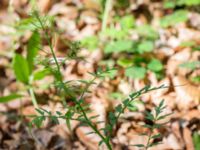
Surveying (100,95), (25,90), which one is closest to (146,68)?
(100,95)

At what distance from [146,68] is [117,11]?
791 millimetres

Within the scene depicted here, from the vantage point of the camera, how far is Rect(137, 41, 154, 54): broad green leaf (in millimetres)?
2496

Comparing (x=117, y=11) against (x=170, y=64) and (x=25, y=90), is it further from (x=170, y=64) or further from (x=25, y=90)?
(x=25, y=90)

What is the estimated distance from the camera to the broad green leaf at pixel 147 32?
2.67m

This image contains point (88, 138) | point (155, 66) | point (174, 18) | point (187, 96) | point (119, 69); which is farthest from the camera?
point (174, 18)

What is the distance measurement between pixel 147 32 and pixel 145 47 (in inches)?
9.7

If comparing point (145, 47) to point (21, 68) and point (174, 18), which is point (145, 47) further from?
point (21, 68)

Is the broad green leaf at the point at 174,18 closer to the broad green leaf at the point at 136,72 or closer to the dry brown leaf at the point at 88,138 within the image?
the broad green leaf at the point at 136,72

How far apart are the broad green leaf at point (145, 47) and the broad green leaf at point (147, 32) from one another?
0.11m

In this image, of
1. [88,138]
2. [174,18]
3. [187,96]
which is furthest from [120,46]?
[88,138]

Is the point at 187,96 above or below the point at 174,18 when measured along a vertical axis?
below

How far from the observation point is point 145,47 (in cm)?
251

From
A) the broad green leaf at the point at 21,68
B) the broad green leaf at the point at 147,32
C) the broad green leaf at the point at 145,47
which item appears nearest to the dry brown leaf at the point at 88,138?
the broad green leaf at the point at 21,68

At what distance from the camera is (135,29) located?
9.16ft
